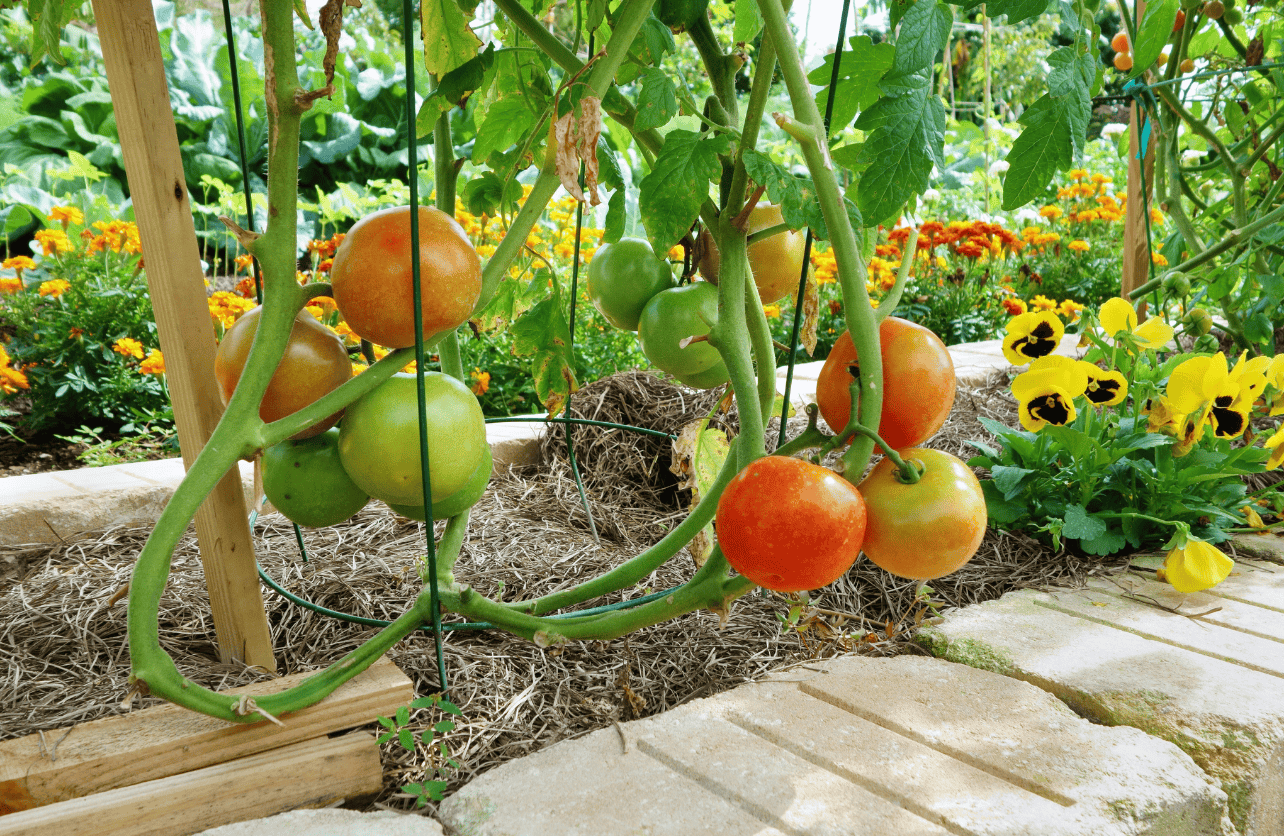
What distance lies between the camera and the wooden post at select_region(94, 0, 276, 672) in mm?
860

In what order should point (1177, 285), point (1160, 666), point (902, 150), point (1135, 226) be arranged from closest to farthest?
point (902, 150) → point (1160, 666) → point (1177, 285) → point (1135, 226)

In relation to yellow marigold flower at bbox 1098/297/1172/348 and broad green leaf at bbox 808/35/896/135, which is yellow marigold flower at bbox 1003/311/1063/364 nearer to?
yellow marigold flower at bbox 1098/297/1172/348

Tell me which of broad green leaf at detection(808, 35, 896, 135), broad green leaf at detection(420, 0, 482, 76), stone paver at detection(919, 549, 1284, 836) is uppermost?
broad green leaf at detection(420, 0, 482, 76)

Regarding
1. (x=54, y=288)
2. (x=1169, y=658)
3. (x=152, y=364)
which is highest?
(x=54, y=288)

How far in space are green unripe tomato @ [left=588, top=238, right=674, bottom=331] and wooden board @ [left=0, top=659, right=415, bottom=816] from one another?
0.44 metres

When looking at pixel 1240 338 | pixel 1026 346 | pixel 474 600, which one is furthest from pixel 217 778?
pixel 1240 338

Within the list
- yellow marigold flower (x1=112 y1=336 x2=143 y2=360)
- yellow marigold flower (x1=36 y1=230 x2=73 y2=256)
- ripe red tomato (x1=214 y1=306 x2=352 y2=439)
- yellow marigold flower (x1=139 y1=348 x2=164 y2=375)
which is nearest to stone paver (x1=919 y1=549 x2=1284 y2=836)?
ripe red tomato (x1=214 y1=306 x2=352 y2=439)

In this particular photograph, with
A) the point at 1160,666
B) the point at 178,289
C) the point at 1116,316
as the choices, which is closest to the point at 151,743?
the point at 178,289

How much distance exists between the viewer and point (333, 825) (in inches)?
29.6

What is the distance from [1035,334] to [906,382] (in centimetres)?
101

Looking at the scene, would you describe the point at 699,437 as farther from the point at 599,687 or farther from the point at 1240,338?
the point at 1240,338

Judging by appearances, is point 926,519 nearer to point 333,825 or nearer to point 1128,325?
point 333,825

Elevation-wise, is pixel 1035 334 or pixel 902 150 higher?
pixel 902 150

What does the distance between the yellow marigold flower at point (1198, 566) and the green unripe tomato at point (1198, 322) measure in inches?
22.0
